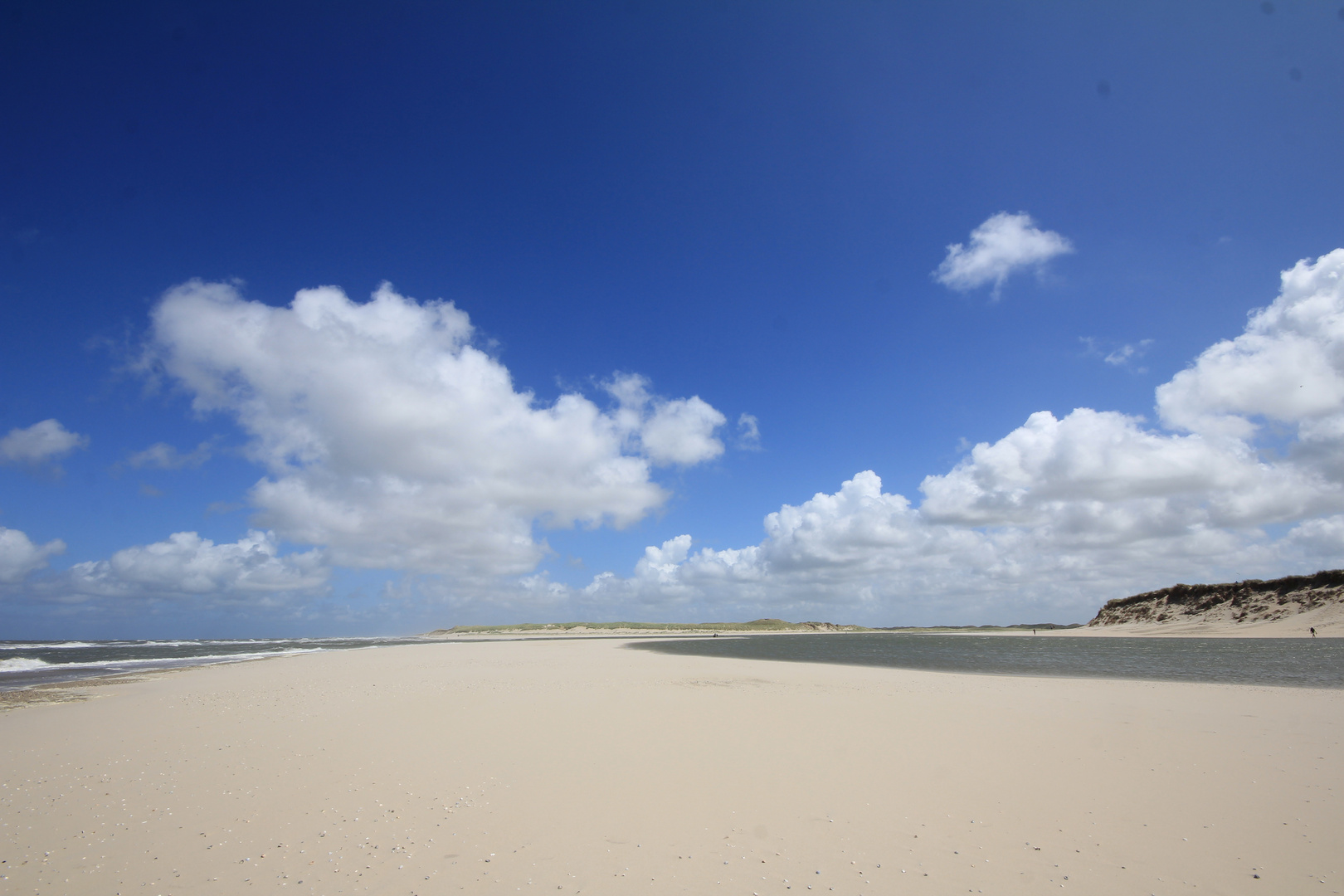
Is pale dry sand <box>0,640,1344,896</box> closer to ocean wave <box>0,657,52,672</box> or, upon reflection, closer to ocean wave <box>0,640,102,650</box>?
ocean wave <box>0,657,52,672</box>

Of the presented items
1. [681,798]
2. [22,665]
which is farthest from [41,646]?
[681,798]

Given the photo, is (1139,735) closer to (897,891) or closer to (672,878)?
(897,891)

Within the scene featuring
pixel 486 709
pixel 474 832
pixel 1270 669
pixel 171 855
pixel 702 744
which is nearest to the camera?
pixel 171 855

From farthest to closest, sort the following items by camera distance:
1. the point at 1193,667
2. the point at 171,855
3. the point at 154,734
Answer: the point at 1193,667 → the point at 154,734 → the point at 171,855

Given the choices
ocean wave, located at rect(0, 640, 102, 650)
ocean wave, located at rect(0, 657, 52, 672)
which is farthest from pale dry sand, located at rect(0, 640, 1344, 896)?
ocean wave, located at rect(0, 640, 102, 650)

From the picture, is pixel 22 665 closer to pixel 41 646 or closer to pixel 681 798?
pixel 681 798

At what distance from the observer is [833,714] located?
51.0ft

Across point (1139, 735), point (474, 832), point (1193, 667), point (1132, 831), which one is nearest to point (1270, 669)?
point (1193, 667)

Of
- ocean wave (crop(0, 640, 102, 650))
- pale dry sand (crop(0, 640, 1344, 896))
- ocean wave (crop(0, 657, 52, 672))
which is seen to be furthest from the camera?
ocean wave (crop(0, 640, 102, 650))

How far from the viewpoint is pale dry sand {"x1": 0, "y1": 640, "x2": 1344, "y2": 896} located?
21.6 feet

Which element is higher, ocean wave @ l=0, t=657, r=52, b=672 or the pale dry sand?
the pale dry sand

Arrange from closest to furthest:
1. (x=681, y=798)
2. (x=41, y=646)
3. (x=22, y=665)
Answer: (x=681, y=798)
(x=22, y=665)
(x=41, y=646)

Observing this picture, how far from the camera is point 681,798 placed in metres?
9.00

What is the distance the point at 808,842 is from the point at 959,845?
182cm
